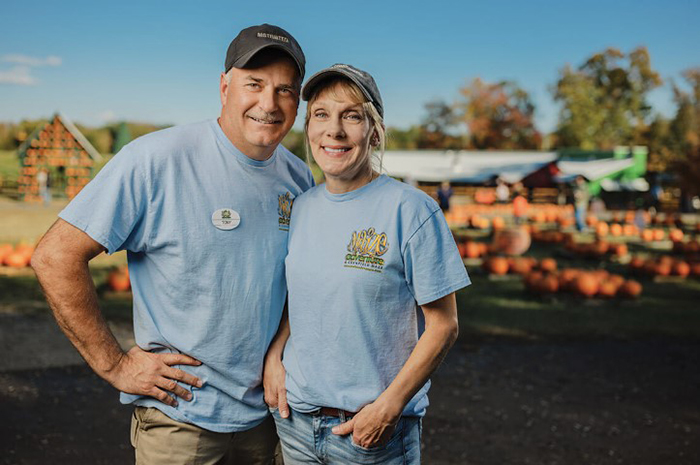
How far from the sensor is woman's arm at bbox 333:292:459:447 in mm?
2114

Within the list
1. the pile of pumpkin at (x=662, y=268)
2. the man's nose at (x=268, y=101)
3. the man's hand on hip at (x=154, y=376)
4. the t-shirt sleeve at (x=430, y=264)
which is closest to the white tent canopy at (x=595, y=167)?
the pile of pumpkin at (x=662, y=268)

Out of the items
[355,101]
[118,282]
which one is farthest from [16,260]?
[355,101]

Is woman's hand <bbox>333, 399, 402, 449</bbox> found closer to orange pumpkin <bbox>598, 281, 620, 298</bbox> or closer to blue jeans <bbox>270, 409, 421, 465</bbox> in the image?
blue jeans <bbox>270, 409, 421, 465</bbox>

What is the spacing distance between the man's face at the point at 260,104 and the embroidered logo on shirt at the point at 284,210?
0.19 m

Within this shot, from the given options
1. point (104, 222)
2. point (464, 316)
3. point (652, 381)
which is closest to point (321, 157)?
point (104, 222)

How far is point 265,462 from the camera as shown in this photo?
2.59 m

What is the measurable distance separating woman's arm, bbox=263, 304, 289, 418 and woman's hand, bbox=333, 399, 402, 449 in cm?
27

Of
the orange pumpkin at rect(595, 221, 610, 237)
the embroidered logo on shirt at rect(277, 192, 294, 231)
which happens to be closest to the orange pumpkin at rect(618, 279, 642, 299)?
the embroidered logo on shirt at rect(277, 192, 294, 231)

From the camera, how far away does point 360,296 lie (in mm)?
2131

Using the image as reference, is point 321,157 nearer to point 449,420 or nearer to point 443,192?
point 449,420

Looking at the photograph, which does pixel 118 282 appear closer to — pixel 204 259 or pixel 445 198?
pixel 204 259

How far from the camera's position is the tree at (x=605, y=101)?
214 feet

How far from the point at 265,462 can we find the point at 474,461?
2.10m

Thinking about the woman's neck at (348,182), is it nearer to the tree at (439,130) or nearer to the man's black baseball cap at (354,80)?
the man's black baseball cap at (354,80)
